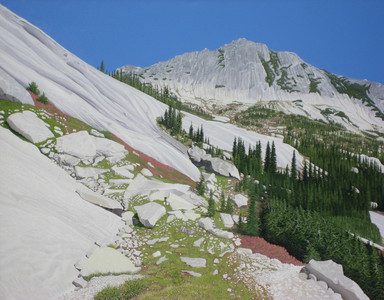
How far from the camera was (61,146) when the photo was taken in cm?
3209

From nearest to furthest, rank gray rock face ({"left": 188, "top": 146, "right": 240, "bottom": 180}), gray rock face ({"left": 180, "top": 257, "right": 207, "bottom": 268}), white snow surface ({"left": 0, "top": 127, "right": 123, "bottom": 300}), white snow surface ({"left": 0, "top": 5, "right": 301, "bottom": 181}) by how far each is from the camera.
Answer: white snow surface ({"left": 0, "top": 127, "right": 123, "bottom": 300}) < gray rock face ({"left": 180, "top": 257, "right": 207, "bottom": 268}) < white snow surface ({"left": 0, "top": 5, "right": 301, "bottom": 181}) < gray rock face ({"left": 188, "top": 146, "right": 240, "bottom": 180})

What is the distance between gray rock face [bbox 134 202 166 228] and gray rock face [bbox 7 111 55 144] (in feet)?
62.9

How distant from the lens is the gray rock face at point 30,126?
2924 centimetres

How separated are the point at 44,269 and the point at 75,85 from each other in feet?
174

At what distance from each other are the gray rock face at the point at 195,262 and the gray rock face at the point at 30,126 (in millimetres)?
27953

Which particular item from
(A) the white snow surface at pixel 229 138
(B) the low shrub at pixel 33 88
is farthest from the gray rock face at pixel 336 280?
(A) the white snow surface at pixel 229 138

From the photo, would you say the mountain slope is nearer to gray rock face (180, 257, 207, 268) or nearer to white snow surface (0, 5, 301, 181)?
white snow surface (0, 5, 301, 181)

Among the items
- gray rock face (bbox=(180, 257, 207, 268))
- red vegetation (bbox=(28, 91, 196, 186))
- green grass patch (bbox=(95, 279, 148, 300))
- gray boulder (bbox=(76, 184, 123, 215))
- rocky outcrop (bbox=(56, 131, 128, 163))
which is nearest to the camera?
green grass patch (bbox=(95, 279, 148, 300))

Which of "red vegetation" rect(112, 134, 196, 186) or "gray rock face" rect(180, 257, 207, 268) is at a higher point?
"red vegetation" rect(112, 134, 196, 186)

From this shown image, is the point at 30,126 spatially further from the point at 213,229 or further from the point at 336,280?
the point at 336,280

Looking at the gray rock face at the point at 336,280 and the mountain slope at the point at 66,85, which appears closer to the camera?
the gray rock face at the point at 336,280

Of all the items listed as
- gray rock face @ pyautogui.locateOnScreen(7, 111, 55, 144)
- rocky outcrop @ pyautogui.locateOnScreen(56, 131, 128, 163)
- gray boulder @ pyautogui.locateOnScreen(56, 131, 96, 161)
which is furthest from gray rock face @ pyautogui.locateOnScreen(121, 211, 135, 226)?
gray rock face @ pyautogui.locateOnScreen(7, 111, 55, 144)

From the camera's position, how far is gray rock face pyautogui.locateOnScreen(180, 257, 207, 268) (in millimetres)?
18742

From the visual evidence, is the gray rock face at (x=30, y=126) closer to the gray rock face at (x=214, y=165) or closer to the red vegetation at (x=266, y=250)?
the red vegetation at (x=266, y=250)
